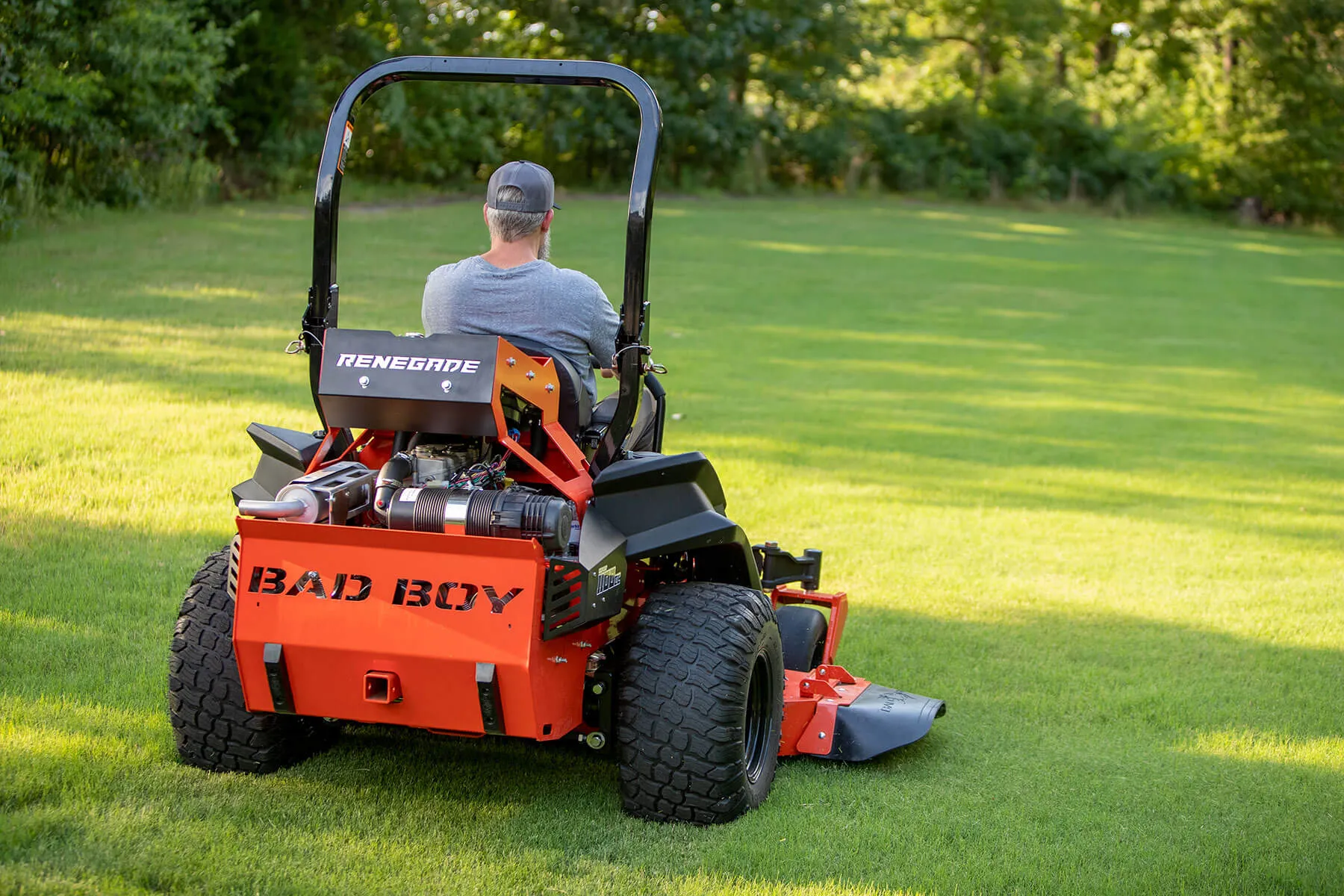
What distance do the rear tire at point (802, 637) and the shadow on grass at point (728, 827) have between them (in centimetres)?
50

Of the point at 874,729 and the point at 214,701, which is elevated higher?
the point at 214,701

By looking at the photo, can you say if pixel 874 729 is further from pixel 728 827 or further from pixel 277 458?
pixel 277 458

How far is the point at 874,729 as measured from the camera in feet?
15.0

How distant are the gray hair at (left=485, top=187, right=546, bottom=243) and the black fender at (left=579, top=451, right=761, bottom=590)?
2.34 ft

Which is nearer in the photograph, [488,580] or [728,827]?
[488,580]

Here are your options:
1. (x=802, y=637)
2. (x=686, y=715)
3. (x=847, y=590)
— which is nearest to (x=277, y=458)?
(x=686, y=715)

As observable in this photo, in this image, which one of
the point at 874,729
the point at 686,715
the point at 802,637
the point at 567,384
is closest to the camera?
the point at 686,715

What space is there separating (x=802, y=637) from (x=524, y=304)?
1.75m

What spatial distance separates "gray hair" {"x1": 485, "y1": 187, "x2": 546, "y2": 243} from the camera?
402 cm

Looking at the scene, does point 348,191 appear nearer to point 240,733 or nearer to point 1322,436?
point 1322,436

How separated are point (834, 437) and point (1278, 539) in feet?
10.3

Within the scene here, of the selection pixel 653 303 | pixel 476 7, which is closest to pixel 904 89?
pixel 476 7

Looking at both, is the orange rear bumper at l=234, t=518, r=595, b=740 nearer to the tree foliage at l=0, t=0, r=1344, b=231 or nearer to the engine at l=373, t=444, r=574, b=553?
the engine at l=373, t=444, r=574, b=553

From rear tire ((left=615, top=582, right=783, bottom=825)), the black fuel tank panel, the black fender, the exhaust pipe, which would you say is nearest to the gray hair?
the black fuel tank panel
